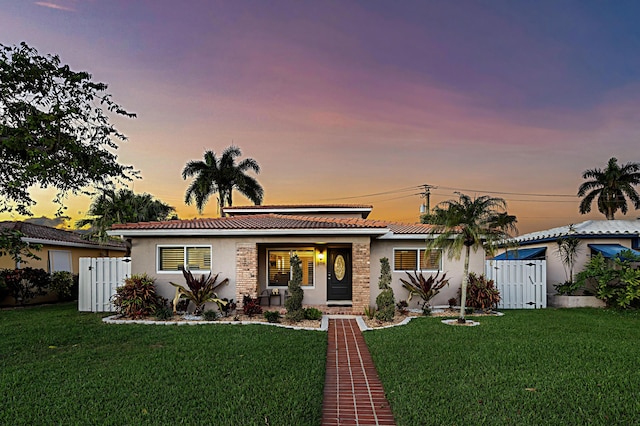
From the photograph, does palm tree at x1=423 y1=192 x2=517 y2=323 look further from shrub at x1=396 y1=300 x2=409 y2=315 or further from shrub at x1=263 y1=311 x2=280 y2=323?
shrub at x1=263 y1=311 x2=280 y2=323

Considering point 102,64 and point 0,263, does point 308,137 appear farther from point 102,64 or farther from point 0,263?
point 0,263

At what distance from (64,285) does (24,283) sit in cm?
158

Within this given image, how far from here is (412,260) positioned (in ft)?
46.9

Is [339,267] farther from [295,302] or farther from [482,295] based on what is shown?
[482,295]

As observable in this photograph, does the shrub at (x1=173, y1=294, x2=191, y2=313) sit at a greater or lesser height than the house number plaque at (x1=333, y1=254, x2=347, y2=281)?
lesser

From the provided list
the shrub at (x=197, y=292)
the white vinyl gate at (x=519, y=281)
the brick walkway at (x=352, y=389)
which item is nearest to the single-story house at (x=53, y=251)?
the shrub at (x=197, y=292)

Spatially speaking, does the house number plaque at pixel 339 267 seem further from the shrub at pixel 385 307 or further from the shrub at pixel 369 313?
the shrub at pixel 385 307

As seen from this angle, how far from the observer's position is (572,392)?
5281 millimetres

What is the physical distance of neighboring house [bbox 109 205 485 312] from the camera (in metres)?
12.6

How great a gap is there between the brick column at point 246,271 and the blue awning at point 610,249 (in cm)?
1324

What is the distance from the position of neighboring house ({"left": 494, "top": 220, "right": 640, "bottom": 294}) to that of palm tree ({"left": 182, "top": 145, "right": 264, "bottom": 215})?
2191 centimetres

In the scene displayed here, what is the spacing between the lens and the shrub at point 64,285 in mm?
16703

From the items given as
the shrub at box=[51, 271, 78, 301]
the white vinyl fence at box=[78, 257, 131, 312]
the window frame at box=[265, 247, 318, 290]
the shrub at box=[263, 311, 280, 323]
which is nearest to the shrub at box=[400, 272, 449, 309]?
the window frame at box=[265, 247, 318, 290]

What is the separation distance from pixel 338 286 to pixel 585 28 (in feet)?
40.9
